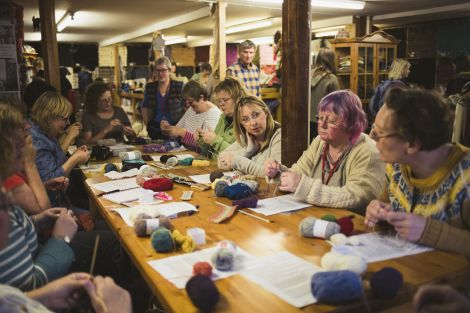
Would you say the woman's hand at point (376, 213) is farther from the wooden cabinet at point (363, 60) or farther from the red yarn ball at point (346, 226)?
the wooden cabinet at point (363, 60)

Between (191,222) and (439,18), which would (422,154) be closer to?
(191,222)

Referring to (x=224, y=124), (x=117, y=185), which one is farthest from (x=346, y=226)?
(x=224, y=124)

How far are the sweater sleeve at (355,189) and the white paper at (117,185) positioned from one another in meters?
1.07

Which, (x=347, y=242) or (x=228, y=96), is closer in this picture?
(x=347, y=242)

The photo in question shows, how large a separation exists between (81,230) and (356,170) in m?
1.59

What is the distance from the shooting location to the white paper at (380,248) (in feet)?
5.07

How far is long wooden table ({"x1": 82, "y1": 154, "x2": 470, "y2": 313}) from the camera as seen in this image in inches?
49.0

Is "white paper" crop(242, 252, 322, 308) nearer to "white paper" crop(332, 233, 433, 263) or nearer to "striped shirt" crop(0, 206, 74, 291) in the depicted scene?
"white paper" crop(332, 233, 433, 263)

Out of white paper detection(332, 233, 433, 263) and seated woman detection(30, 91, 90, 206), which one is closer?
white paper detection(332, 233, 433, 263)

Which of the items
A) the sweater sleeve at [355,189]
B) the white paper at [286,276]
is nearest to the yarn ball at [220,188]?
the sweater sleeve at [355,189]

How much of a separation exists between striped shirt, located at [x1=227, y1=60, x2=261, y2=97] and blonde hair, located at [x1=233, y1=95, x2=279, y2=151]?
278cm

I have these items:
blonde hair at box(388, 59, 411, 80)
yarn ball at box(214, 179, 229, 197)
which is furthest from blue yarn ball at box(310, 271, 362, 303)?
blonde hair at box(388, 59, 411, 80)

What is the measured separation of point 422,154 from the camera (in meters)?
1.62

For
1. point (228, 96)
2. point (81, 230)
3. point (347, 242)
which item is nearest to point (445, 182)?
point (347, 242)
